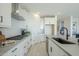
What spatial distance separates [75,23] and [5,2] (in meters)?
2.92

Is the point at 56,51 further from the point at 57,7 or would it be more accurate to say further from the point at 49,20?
the point at 49,20

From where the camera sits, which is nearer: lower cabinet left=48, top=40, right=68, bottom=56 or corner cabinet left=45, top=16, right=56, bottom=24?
lower cabinet left=48, top=40, right=68, bottom=56

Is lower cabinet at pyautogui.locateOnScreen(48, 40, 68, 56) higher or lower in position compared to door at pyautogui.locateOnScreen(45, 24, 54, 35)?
lower

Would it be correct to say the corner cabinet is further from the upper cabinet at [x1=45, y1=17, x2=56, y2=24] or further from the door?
the door

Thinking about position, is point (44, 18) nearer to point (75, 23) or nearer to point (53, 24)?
point (53, 24)

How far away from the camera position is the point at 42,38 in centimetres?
768

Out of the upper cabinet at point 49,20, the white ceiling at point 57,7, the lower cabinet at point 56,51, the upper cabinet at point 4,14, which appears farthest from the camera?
the upper cabinet at point 49,20

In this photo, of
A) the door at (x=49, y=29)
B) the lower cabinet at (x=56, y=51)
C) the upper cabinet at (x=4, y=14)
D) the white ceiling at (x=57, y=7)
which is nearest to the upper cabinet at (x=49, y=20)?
the door at (x=49, y=29)

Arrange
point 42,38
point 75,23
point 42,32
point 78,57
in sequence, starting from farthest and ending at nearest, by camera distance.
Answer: point 42,32 → point 42,38 → point 75,23 → point 78,57

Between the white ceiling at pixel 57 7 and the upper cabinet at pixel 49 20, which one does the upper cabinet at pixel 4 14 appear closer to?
the white ceiling at pixel 57 7

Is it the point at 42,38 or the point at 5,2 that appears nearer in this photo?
the point at 5,2

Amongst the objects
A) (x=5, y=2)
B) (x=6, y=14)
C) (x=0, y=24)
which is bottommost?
(x=0, y=24)

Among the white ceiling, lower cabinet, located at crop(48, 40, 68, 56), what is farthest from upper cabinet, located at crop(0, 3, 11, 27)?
the white ceiling

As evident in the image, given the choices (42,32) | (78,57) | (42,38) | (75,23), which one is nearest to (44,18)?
(42,32)
